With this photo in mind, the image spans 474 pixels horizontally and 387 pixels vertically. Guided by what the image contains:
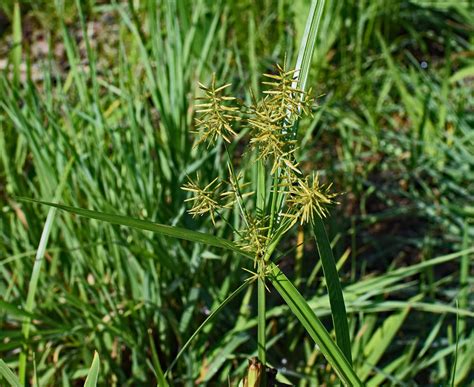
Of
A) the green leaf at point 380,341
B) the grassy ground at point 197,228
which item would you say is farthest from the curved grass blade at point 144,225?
the green leaf at point 380,341

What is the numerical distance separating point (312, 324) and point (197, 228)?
95cm

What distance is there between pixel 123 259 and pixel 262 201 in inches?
32.6

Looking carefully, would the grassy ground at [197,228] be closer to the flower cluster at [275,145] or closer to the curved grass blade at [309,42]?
the curved grass blade at [309,42]

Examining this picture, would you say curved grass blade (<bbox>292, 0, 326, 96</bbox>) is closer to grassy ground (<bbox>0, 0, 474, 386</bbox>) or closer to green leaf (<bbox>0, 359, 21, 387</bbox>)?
grassy ground (<bbox>0, 0, 474, 386</bbox>)

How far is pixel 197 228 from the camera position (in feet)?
6.01

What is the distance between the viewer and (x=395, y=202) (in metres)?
2.46

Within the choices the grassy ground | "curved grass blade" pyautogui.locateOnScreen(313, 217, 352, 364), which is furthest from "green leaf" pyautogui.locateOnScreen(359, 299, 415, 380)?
"curved grass blade" pyautogui.locateOnScreen(313, 217, 352, 364)

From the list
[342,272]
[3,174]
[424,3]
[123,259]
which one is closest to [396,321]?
[342,272]

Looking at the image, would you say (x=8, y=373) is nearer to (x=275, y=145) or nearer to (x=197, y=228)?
(x=275, y=145)

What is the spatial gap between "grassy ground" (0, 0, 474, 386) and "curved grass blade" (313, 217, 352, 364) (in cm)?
34

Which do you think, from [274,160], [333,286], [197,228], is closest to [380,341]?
[197,228]

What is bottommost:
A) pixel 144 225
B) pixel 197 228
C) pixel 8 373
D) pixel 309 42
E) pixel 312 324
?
pixel 197 228

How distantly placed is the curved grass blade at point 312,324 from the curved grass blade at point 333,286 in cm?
5

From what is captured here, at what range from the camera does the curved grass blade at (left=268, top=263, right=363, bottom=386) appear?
905 millimetres
